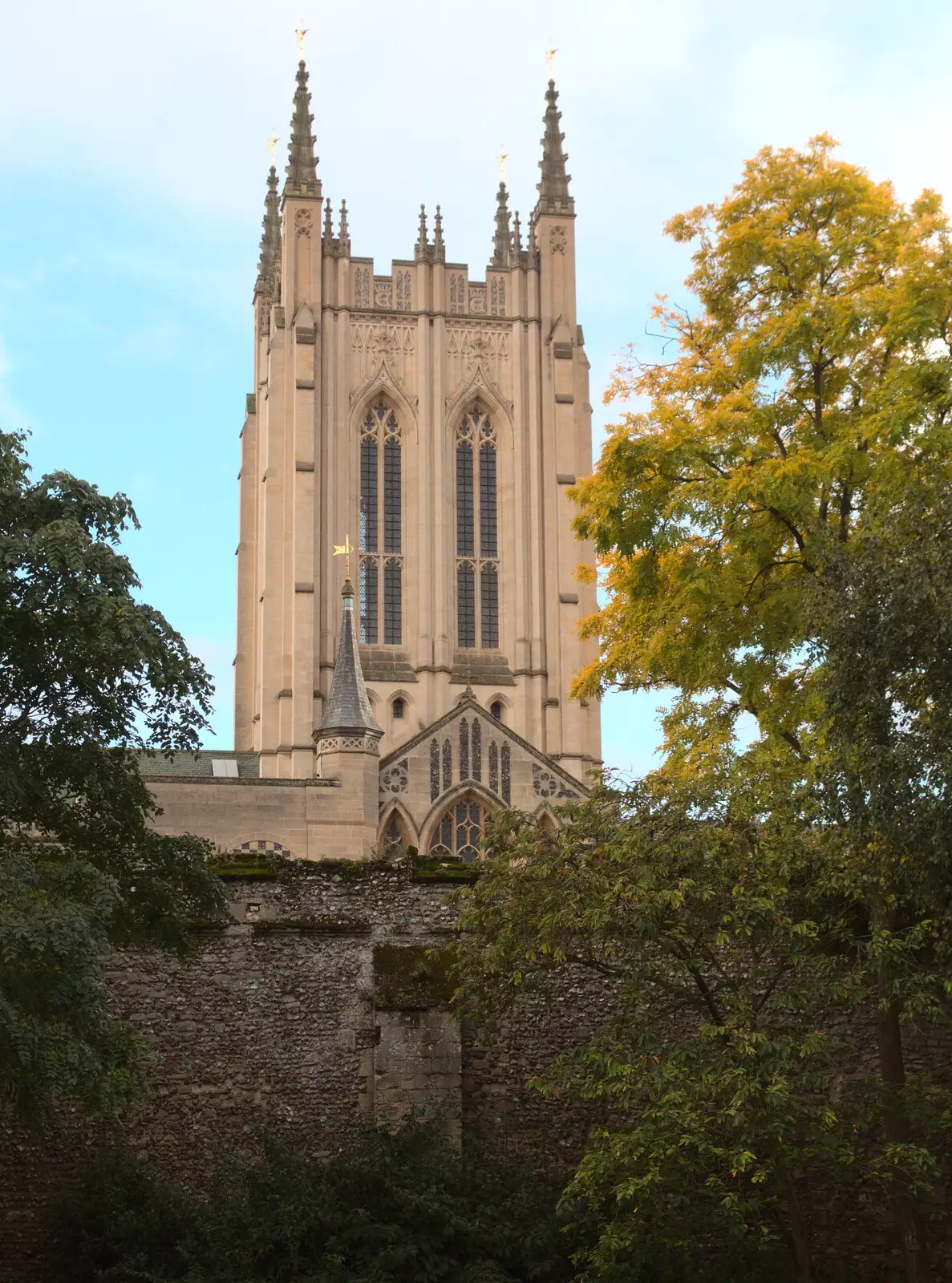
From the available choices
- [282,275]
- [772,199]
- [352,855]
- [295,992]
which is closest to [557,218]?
Answer: [282,275]

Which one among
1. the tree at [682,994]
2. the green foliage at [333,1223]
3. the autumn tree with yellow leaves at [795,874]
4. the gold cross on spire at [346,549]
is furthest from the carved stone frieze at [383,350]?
the green foliage at [333,1223]

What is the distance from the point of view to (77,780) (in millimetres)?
17344

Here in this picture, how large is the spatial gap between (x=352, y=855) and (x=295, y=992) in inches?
711

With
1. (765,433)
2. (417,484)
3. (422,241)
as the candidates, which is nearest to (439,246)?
(422,241)

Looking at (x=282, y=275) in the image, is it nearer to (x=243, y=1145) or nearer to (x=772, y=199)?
(x=772, y=199)

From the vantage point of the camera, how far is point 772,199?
24359 mm

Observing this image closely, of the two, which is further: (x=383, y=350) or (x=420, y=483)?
(x=383, y=350)

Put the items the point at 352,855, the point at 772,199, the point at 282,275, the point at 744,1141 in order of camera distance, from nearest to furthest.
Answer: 1. the point at 744,1141
2. the point at 772,199
3. the point at 352,855
4. the point at 282,275

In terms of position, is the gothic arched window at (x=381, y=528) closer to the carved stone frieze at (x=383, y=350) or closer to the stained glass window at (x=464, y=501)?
the carved stone frieze at (x=383, y=350)

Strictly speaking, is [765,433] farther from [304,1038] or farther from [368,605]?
[368,605]

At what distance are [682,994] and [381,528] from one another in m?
39.4

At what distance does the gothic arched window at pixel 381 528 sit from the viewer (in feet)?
181

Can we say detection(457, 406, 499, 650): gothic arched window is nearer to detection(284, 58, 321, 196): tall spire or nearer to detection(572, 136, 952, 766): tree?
detection(284, 58, 321, 196): tall spire

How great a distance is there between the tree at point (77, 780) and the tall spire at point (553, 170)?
1719 inches
